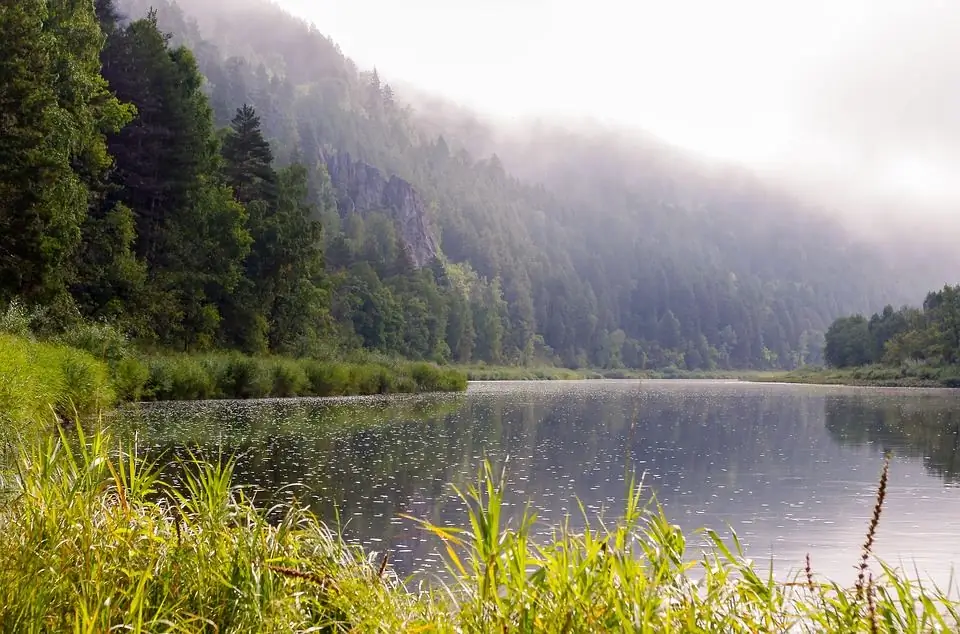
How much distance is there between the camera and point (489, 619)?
5.35 meters

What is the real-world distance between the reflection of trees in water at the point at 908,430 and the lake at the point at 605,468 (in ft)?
0.39

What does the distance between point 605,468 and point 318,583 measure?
19.1 m

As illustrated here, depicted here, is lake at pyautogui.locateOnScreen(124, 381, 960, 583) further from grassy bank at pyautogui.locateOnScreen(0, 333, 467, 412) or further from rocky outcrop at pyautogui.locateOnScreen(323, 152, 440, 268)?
rocky outcrop at pyautogui.locateOnScreen(323, 152, 440, 268)

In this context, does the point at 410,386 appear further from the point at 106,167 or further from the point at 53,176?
the point at 53,176

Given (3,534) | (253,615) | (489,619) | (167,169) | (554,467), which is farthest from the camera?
(167,169)

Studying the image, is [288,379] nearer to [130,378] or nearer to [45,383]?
[130,378]

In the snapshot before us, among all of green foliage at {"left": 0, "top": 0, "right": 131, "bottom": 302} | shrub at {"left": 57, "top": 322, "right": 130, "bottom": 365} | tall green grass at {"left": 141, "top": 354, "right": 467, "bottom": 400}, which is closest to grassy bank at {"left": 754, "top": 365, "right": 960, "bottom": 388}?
tall green grass at {"left": 141, "top": 354, "right": 467, "bottom": 400}

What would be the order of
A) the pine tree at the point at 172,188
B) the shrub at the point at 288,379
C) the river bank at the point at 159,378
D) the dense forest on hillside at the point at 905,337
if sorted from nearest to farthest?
the river bank at the point at 159,378 < the shrub at the point at 288,379 < the pine tree at the point at 172,188 < the dense forest on hillside at the point at 905,337

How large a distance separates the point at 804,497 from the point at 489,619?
17.0 m

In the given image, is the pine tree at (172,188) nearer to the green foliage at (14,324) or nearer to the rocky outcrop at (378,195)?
the green foliage at (14,324)

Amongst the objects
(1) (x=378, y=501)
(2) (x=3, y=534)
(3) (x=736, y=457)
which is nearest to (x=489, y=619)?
(2) (x=3, y=534)

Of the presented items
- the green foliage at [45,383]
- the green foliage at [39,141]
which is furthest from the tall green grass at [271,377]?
the green foliage at [45,383]

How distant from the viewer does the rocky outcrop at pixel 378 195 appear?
18875 cm

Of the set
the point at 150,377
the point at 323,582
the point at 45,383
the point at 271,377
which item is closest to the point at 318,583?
the point at 323,582
